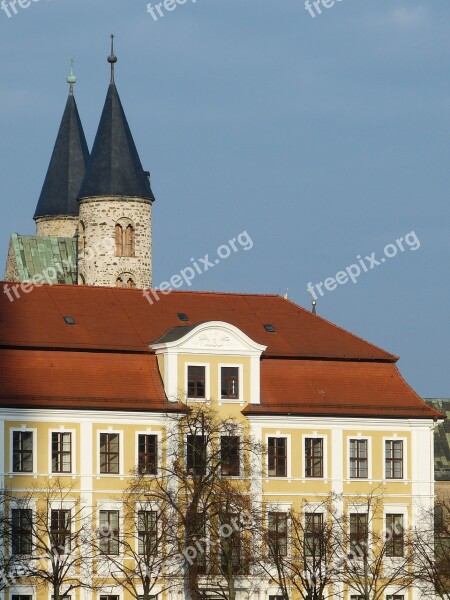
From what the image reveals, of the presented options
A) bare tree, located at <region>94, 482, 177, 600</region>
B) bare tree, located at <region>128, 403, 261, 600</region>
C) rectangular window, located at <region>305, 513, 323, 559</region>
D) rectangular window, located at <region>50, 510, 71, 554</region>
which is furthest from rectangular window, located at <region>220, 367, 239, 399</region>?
rectangular window, located at <region>50, 510, 71, 554</region>

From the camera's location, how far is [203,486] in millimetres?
91875

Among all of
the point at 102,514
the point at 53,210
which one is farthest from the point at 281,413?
the point at 53,210

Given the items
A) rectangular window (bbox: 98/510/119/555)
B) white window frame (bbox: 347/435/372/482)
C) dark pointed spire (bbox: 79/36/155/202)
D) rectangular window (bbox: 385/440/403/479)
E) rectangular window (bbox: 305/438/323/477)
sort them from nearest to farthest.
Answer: rectangular window (bbox: 98/510/119/555) → rectangular window (bbox: 305/438/323/477) → white window frame (bbox: 347/435/372/482) → rectangular window (bbox: 385/440/403/479) → dark pointed spire (bbox: 79/36/155/202)

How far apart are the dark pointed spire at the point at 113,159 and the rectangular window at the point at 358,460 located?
1353 inches

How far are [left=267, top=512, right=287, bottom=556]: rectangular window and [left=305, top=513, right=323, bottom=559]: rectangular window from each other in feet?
3.05

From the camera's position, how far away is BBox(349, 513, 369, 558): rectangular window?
96.9 metres

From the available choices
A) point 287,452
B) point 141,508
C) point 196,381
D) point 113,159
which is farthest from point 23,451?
point 113,159

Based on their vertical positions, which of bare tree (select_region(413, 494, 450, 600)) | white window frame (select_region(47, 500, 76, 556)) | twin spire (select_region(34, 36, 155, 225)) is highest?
twin spire (select_region(34, 36, 155, 225))

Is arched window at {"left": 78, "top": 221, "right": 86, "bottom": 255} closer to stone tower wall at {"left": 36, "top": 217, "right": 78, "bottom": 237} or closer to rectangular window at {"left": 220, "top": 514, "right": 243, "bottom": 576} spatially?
stone tower wall at {"left": 36, "top": 217, "right": 78, "bottom": 237}

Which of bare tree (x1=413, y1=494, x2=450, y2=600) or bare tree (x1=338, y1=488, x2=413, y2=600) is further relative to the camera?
bare tree (x1=338, y1=488, x2=413, y2=600)

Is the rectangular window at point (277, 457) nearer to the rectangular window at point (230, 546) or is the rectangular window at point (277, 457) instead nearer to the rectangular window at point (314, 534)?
the rectangular window at point (314, 534)

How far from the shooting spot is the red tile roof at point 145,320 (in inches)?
3863

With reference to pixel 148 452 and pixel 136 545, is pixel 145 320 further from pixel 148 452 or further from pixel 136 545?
pixel 136 545

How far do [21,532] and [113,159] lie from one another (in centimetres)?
4229
